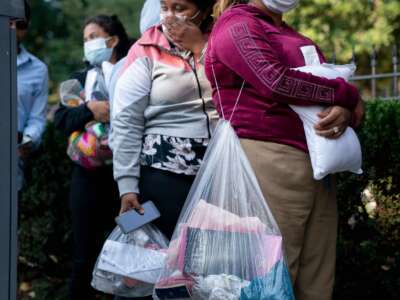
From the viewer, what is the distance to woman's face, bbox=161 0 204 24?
3.85 meters

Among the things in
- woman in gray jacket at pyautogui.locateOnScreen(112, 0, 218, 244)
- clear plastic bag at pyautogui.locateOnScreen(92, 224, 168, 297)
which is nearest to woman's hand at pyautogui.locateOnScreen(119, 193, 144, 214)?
woman in gray jacket at pyautogui.locateOnScreen(112, 0, 218, 244)

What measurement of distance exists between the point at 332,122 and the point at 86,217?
2264 mm

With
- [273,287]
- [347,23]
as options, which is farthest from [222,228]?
[347,23]

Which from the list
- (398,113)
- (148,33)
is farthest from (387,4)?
(148,33)

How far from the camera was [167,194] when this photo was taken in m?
3.88

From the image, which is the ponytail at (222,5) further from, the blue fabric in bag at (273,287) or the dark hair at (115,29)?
the dark hair at (115,29)

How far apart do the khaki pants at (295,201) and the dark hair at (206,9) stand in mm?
800

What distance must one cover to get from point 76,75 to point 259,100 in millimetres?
2233

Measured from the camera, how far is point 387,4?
13906mm

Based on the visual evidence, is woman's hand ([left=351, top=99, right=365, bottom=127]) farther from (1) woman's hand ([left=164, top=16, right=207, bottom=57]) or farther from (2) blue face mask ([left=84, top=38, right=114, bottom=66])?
(2) blue face mask ([left=84, top=38, right=114, bottom=66])

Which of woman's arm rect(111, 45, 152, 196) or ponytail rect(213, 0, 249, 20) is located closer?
ponytail rect(213, 0, 249, 20)

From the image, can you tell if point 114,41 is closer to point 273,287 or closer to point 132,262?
point 132,262

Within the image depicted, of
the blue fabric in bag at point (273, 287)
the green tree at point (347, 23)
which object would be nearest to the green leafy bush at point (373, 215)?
the blue fabric in bag at point (273, 287)

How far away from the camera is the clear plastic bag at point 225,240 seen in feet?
10.5
